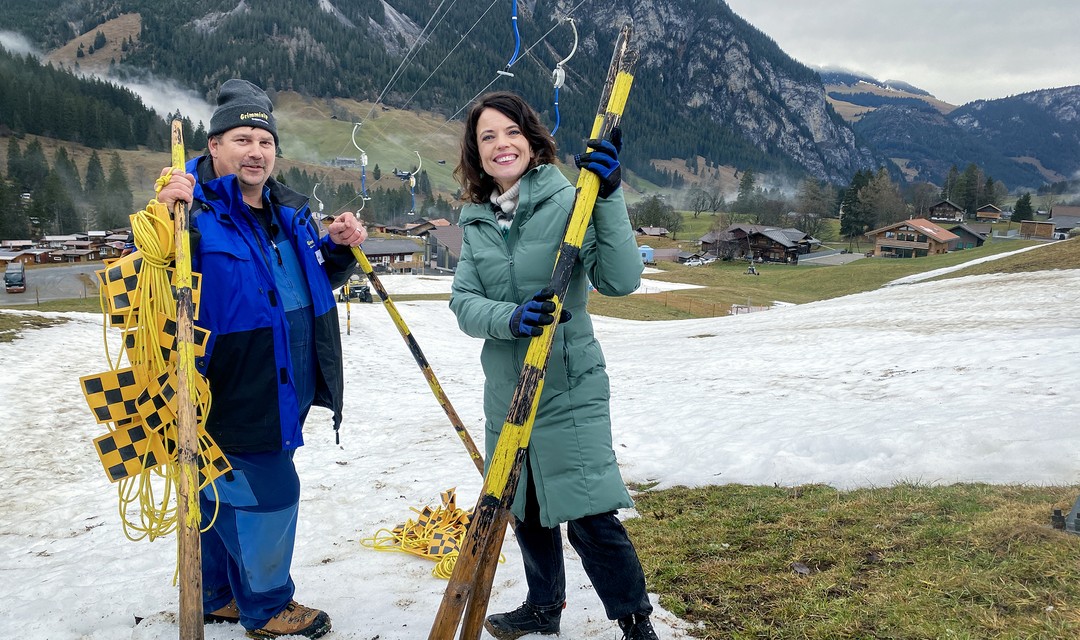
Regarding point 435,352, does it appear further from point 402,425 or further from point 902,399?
point 902,399

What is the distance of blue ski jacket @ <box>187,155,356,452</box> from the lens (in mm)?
3078

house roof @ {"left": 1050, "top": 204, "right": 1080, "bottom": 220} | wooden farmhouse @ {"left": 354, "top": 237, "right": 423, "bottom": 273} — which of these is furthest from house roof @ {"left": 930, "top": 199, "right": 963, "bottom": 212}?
wooden farmhouse @ {"left": 354, "top": 237, "right": 423, "bottom": 273}

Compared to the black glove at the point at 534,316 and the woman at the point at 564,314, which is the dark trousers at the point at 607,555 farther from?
the black glove at the point at 534,316

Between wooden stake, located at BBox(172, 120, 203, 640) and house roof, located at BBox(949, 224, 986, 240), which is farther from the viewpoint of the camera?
house roof, located at BBox(949, 224, 986, 240)

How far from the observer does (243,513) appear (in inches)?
130

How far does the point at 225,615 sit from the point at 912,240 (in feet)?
284

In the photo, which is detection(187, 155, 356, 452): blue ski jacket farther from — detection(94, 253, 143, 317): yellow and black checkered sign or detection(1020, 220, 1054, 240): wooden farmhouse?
detection(1020, 220, 1054, 240): wooden farmhouse

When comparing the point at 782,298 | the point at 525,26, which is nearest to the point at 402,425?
the point at 782,298

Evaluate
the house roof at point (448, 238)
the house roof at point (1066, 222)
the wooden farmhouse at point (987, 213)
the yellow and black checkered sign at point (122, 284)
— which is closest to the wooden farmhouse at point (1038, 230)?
the house roof at point (1066, 222)

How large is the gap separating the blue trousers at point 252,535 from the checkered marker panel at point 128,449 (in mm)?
363

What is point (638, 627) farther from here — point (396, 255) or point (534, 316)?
point (396, 255)

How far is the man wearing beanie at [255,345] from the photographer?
3105 millimetres

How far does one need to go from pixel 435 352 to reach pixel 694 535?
12.7 metres

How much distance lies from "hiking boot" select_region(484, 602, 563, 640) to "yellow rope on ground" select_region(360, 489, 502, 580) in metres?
1.03
